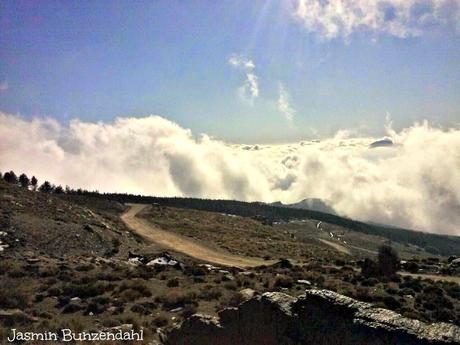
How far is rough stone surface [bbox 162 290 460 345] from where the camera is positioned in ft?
44.0

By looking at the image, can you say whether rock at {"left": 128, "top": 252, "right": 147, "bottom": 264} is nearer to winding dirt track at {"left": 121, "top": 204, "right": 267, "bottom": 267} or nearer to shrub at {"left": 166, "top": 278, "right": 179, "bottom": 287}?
winding dirt track at {"left": 121, "top": 204, "right": 267, "bottom": 267}

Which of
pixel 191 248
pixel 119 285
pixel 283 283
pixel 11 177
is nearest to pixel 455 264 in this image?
pixel 283 283

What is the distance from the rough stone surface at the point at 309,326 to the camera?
44.0ft

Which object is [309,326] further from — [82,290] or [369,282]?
[369,282]

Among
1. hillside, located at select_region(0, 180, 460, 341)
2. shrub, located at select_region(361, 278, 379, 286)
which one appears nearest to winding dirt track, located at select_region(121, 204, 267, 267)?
hillside, located at select_region(0, 180, 460, 341)

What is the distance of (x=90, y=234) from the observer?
53469mm

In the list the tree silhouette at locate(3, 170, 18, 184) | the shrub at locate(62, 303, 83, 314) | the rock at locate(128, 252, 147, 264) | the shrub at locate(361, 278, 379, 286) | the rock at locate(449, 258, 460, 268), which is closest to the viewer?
the shrub at locate(62, 303, 83, 314)

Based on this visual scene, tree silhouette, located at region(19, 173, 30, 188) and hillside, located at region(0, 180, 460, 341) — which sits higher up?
tree silhouette, located at region(19, 173, 30, 188)

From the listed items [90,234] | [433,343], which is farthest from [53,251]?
[433,343]

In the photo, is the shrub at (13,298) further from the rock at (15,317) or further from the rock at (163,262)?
the rock at (163,262)

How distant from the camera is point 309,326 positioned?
15.2m

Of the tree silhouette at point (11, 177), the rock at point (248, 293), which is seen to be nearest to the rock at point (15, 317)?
the rock at point (248, 293)

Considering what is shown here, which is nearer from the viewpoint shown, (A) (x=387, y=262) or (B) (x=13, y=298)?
(B) (x=13, y=298)

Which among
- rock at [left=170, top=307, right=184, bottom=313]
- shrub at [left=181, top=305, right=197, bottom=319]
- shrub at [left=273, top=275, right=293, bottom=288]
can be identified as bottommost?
rock at [left=170, top=307, right=184, bottom=313]
